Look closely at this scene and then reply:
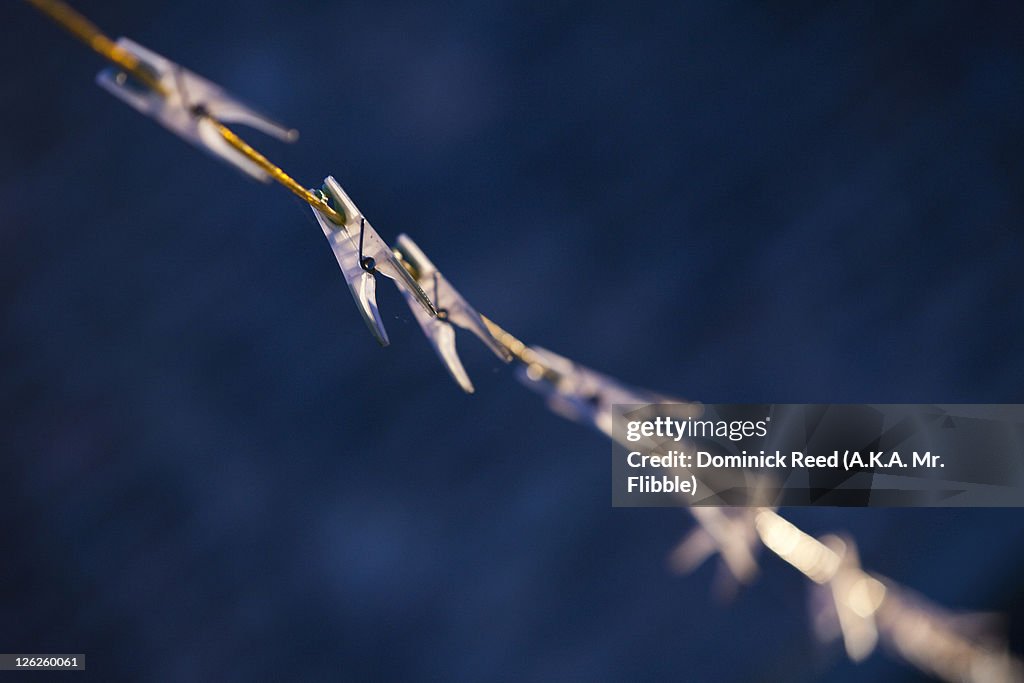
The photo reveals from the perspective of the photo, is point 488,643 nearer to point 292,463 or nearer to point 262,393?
point 292,463

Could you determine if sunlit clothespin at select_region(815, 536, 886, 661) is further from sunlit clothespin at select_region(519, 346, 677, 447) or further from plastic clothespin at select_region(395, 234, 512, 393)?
plastic clothespin at select_region(395, 234, 512, 393)

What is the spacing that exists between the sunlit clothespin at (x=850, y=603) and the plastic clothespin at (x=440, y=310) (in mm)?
5162

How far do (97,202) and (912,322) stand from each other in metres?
11.1

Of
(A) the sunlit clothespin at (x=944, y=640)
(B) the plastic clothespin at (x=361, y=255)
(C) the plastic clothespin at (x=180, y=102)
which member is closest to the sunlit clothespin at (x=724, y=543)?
(A) the sunlit clothespin at (x=944, y=640)

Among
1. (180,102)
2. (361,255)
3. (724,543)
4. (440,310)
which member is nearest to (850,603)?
(724,543)

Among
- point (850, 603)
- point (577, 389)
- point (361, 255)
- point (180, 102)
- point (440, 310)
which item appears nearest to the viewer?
point (180, 102)

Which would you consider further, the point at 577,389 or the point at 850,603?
the point at 850,603

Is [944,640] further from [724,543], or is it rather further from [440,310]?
[440,310]

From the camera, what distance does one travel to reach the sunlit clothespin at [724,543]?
9.61 metres

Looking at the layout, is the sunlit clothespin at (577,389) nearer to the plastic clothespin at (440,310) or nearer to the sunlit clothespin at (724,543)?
the plastic clothespin at (440,310)

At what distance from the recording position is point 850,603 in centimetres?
931

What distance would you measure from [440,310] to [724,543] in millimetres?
5342

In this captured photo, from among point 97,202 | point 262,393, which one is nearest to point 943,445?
point 262,393

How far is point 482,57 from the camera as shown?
459 inches
